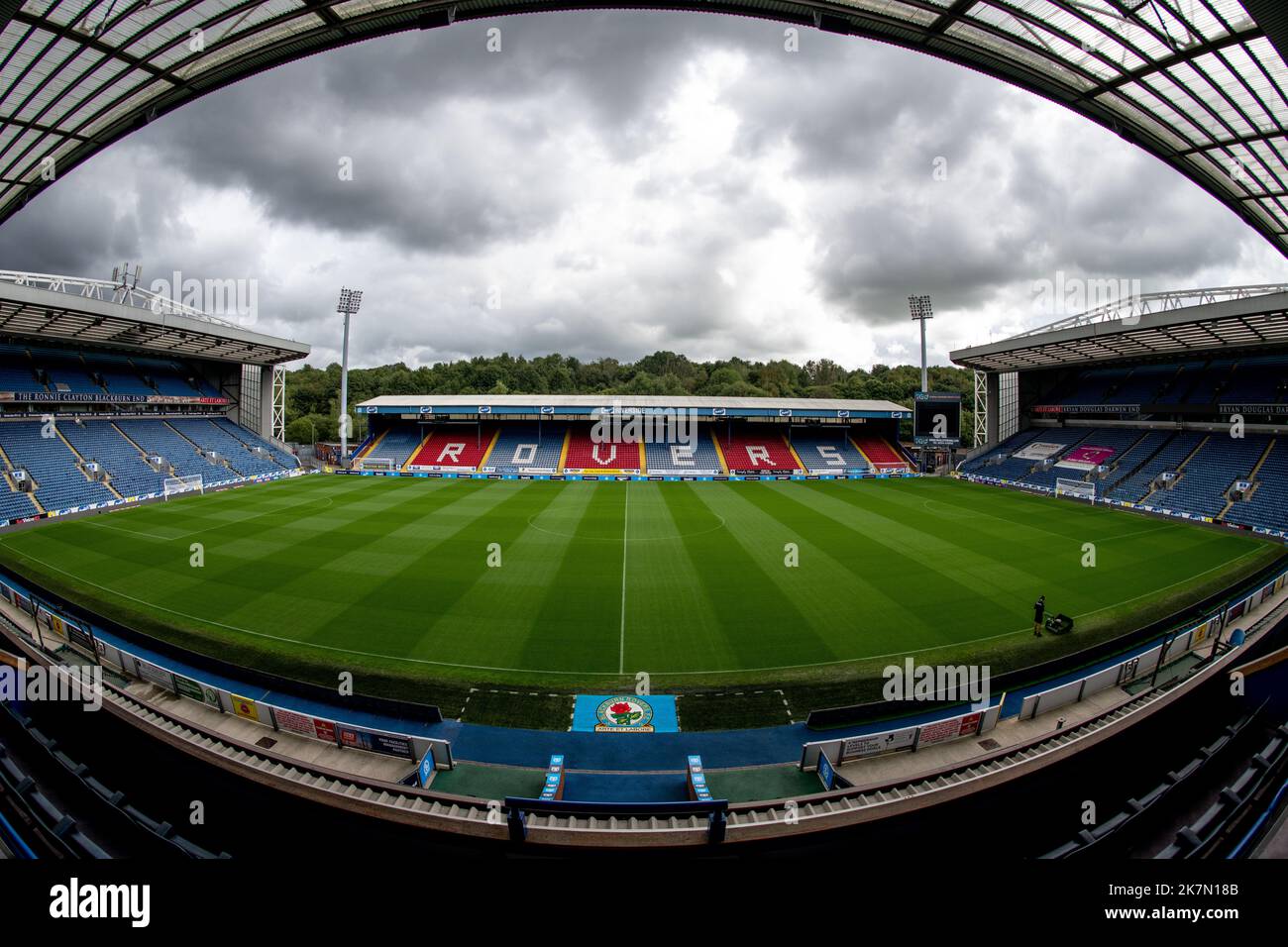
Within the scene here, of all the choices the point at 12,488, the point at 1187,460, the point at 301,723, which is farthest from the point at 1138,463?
the point at 12,488

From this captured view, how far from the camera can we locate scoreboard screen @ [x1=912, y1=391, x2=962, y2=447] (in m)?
42.5

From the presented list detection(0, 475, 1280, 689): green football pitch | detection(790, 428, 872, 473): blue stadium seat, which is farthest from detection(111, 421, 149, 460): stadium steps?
detection(790, 428, 872, 473): blue stadium seat

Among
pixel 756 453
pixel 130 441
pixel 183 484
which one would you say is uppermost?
pixel 130 441

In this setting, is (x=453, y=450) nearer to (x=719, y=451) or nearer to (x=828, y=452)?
(x=719, y=451)

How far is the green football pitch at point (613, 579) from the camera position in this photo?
43.9ft

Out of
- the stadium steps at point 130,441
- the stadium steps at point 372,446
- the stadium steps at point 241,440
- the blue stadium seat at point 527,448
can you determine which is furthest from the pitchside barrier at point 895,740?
the stadium steps at point 241,440

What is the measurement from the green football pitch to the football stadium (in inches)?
6.2

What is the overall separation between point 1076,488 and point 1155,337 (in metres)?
10.9

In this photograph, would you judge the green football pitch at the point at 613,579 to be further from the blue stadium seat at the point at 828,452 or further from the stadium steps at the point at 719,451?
the blue stadium seat at the point at 828,452

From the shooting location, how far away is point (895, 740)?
29.5ft

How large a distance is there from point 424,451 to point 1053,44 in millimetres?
49749

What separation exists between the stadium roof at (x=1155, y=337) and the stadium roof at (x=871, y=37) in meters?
16.4

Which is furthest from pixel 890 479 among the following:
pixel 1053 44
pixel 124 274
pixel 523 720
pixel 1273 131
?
pixel 124 274

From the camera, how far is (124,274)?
3450 centimetres
